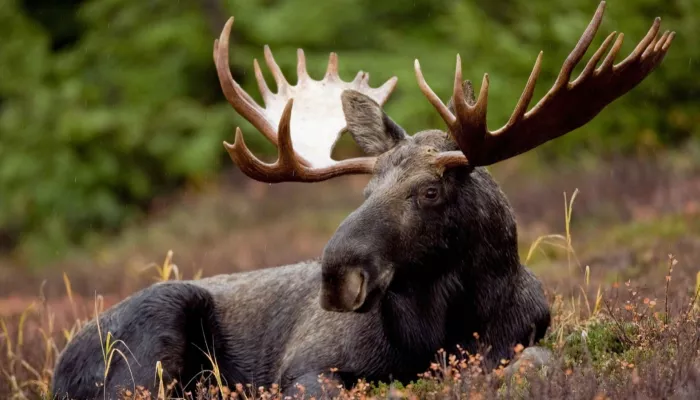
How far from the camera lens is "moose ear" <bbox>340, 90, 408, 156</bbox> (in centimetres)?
564

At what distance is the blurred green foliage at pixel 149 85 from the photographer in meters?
19.5

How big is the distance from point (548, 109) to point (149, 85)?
16584mm

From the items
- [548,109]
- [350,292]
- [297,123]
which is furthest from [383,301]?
[297,123]

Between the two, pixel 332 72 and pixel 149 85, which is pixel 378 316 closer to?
pixel 332 72

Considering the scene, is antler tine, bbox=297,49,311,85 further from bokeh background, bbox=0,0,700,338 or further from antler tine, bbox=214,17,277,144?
bokeh background, bbox=0,0,700,338

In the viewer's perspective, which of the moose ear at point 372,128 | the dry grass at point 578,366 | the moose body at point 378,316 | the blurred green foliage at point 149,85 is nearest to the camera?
the dry grass at point 578,366

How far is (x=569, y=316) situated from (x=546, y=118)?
125cm

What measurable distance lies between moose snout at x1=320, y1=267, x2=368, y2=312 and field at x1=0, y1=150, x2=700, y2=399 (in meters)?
0.38

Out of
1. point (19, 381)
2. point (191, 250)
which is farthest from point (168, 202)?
point (19, 381)

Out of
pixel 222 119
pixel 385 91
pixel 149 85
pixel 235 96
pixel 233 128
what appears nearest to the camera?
pixel 235 96

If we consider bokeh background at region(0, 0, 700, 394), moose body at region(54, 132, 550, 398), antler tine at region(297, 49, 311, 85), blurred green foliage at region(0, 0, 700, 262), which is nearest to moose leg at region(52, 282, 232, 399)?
moose body at region(54, 132, 550, 398)

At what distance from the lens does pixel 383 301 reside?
5.27 metres

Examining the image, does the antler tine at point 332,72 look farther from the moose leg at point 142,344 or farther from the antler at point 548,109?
the antler at point 548,109

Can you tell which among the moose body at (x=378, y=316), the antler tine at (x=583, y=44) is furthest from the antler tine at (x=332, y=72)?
the antler tine at (x=583, y=44)
